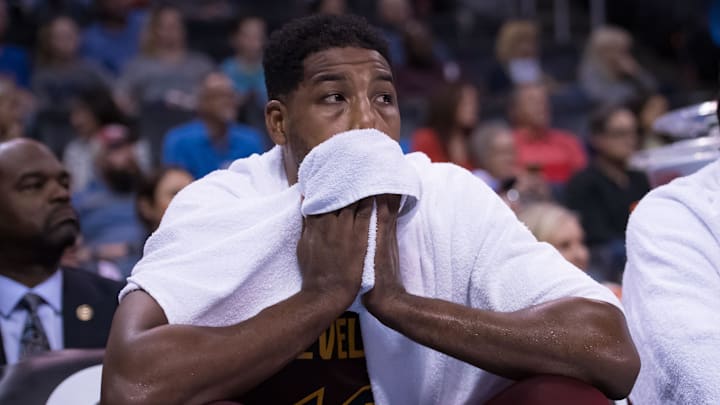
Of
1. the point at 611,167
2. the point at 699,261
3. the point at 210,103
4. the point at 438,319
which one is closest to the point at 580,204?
the point at 611,167

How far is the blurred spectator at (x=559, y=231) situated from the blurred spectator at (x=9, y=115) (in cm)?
276

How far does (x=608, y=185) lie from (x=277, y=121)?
138 inches

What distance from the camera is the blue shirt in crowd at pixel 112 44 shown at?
24.7 feet

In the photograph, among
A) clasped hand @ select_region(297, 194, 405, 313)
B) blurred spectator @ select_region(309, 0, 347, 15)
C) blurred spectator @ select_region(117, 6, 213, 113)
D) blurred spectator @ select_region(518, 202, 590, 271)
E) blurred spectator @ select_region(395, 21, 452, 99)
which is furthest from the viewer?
blurred spectator @ select_region(309, 0, 347, 15)

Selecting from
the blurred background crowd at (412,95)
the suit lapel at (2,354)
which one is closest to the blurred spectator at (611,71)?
the blurred background crowd at (412,95)

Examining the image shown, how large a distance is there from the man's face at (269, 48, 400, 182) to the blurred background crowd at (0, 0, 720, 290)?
163 cm

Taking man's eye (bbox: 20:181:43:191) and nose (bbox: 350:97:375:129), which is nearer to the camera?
nose (bbox: 350:97:375:129)

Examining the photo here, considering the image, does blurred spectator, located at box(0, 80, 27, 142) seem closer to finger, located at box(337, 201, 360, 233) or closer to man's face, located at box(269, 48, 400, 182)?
man's face, located at box(269, 48, 400, 182)

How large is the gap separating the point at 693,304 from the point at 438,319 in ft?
2.09

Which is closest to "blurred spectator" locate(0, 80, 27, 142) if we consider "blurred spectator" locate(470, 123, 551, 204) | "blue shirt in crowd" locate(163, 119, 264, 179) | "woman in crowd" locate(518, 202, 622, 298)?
"blue shirt in crowd" locate(163, 119, 264, 179)

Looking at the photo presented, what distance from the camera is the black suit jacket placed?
10.6 ft

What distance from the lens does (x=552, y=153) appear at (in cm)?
645

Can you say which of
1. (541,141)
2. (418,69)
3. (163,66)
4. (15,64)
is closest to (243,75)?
(163,66)

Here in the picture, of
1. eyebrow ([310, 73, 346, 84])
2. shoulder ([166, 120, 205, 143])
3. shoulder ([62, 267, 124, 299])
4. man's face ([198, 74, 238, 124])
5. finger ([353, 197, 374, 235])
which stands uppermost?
eyebrow ([310, 73, 346, 84])
